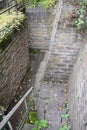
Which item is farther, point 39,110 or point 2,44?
point 39,110

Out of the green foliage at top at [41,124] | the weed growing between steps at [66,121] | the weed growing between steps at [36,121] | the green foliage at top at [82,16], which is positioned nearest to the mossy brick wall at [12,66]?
the weed growing between steps at [36,121]

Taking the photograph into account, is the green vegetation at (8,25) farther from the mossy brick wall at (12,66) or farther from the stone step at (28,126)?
the stone step at (28,126)

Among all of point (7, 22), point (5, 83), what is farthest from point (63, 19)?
point (5, 83)

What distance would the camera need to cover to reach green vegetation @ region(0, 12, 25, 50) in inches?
181

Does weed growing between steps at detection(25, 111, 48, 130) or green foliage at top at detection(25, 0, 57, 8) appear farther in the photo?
green foliage at top at detection(25, 0, 57, 8)

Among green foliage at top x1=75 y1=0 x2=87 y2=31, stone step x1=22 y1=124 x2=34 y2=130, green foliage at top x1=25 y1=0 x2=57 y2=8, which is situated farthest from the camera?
green foliage at top x1=25 y1=0 x2=57 y2=8

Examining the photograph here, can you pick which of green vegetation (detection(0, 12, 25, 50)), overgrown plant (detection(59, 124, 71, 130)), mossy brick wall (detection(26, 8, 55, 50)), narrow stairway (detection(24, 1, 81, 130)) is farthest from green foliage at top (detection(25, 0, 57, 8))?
overgrown plant (detection(59, 124, 71, 130))

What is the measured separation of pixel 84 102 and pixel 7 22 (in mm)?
2895

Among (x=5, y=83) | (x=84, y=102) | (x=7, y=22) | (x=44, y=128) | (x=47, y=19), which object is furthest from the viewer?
(x=47, y=19)

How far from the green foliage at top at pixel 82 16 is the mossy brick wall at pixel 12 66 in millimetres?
1633

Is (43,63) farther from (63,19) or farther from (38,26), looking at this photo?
(63,19)

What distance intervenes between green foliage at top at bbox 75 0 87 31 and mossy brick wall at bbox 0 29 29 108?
1633mm

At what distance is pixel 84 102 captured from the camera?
329 cm

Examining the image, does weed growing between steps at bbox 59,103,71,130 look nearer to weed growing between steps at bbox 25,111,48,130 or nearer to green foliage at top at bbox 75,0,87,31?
weed growing between steps at bbox 25,111,48,130
